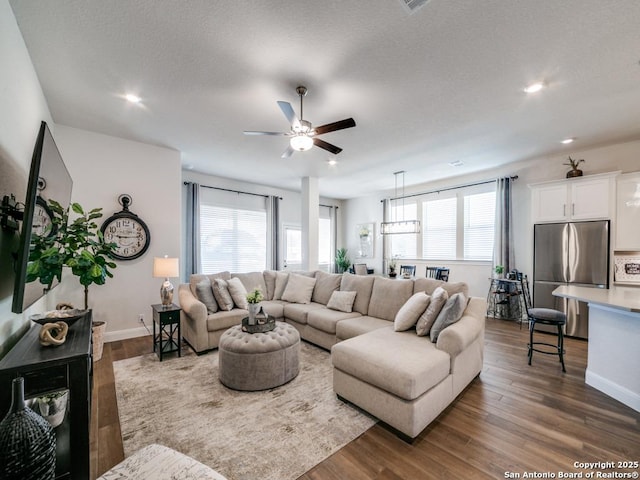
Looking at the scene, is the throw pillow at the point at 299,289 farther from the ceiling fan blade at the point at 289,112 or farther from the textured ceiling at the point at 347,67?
the ceiling fan blade at the point at 289,112

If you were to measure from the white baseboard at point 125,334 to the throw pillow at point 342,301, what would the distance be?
117 inches

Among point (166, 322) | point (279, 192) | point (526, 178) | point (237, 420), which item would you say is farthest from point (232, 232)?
Result: point (526, 178)

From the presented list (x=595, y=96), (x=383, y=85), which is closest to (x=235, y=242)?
(x=383, y=85)

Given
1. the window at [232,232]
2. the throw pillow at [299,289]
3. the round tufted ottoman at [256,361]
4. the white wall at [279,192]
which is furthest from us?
the window at [232,232]

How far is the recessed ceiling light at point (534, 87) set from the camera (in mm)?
2660

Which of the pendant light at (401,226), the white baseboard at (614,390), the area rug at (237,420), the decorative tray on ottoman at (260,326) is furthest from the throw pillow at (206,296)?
the white baseboard at (614,390)

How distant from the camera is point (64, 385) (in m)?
1.56

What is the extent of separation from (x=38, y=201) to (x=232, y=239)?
472cm

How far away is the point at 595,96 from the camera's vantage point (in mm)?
2887

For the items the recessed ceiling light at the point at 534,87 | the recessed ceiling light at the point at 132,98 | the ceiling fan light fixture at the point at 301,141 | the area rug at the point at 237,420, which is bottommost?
the area rug at the point at 237,420

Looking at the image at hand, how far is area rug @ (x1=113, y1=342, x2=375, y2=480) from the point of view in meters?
1.82

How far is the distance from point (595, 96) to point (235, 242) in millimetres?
6383

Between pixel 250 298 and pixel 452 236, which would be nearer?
pixel 250 298

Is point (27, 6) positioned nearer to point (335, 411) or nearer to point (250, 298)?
point (250, 298)
